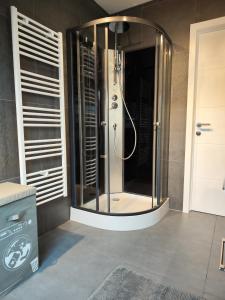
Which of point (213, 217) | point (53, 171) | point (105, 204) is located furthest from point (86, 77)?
point (213, 217)

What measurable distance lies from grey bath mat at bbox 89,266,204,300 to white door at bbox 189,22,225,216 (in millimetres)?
1467

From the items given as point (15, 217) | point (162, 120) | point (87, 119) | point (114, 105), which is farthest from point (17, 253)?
point (114, 105)

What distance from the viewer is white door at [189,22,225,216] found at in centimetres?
242

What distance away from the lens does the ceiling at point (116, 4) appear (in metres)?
2.56

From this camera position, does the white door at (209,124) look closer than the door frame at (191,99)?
No

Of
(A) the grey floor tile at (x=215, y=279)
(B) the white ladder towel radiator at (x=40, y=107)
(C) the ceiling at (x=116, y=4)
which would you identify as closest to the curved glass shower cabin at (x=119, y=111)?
(B) the white ladder towel radiator at (x=40, y=107)

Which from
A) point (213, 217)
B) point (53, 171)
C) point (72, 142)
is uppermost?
point (72, 142)

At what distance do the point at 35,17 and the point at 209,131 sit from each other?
2.16m

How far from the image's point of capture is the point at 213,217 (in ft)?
8.38

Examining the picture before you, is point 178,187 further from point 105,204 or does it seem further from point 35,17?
point 35,17

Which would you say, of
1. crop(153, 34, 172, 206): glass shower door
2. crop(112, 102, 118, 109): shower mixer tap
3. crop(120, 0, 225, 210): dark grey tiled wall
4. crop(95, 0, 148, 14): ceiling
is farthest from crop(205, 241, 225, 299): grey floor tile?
crop(95, 0, 148, 14): ceiling

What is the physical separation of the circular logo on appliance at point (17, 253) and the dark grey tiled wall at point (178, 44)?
1.84 m

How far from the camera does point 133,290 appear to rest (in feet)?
4.64

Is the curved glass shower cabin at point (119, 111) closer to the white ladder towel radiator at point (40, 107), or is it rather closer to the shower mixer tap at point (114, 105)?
the shower mixer tap at point (114, 105)
